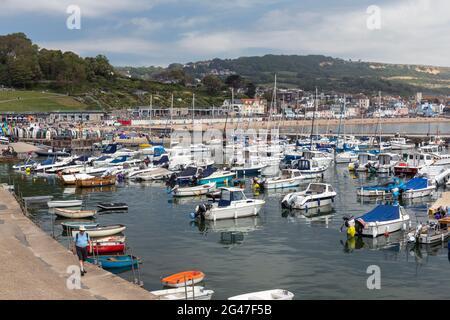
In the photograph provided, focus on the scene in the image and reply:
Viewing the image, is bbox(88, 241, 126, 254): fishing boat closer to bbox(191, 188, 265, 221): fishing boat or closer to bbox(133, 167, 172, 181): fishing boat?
bbox(191, 188, 265, 221): fishing boat

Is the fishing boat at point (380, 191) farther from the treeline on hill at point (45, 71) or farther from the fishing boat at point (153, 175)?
the treeline on hill at point (45, 71)

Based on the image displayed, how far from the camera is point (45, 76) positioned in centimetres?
19388

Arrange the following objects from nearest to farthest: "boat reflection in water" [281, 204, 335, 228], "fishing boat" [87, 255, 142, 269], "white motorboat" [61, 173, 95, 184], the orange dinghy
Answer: the orange dinghy < "fishing boat" [87, 255, 142, 269] < "boat reflection in water" [281, 204, 335, 228] < "white motorboat" [61, 173, 95, 184]

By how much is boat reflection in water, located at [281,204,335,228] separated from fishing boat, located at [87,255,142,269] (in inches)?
582

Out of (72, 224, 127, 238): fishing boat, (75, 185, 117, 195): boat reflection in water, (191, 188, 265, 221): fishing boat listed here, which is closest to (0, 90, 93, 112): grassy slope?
(75, 185, 117, 195): boat reflection in water

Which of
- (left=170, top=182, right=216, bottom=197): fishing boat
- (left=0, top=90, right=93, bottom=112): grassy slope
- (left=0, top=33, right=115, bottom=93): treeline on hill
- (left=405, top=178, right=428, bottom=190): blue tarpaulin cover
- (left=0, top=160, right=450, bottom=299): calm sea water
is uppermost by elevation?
(left=0, top=33, right=115, bottom=93): treeline on hill

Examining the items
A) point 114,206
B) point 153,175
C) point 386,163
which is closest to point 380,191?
point 386,163

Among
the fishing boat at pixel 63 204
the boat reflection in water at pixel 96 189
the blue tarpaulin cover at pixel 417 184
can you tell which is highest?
the blue tarpaulin cover at pixel 417 184

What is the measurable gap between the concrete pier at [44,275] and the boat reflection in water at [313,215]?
17403 mm

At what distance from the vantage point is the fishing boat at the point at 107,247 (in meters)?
28.6

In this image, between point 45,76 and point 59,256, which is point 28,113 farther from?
point 59,256

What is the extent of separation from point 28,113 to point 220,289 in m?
129

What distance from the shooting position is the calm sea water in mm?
24312

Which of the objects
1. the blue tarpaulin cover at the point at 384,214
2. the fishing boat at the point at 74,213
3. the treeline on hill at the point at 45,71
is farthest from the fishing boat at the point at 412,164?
the treeline on hill at the point at 45,71
